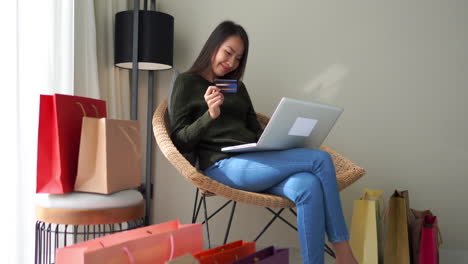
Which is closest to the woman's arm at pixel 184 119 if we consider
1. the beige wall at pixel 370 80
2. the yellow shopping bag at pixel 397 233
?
the beige wall at pixel 370 80

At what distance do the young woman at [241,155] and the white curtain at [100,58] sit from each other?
507mm

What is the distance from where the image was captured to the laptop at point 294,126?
147 centimetres

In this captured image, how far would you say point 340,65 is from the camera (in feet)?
7.96

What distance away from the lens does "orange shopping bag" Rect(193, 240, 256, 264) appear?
4.03ft

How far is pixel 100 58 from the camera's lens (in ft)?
7.35

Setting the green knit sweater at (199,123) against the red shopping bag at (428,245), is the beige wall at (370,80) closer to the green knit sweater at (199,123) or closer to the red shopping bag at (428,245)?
the red shopping bag at (428,245)

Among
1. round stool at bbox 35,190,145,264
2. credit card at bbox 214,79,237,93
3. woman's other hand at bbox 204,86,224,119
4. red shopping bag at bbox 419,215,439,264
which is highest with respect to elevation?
credit card at bbox 214,79,237,93

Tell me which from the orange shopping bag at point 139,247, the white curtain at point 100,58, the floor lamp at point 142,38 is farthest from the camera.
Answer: the floor lamp at point 142,38

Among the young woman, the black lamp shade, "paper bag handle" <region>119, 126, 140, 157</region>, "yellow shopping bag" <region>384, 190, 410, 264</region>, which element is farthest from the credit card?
"yellow shopping bag" <region>384, 190, 410, 264</region>

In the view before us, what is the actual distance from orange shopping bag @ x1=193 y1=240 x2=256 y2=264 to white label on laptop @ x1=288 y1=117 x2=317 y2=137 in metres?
→ 0.45

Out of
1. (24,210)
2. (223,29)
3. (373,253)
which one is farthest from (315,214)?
(24,210)

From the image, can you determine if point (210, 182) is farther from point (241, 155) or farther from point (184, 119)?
point (184, 119)

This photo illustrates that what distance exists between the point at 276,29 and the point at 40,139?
5.06ft

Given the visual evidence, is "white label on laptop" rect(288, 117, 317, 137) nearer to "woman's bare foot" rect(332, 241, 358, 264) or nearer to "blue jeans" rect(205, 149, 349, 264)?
"blue jeans" rect(205, 149, 349, 264)
